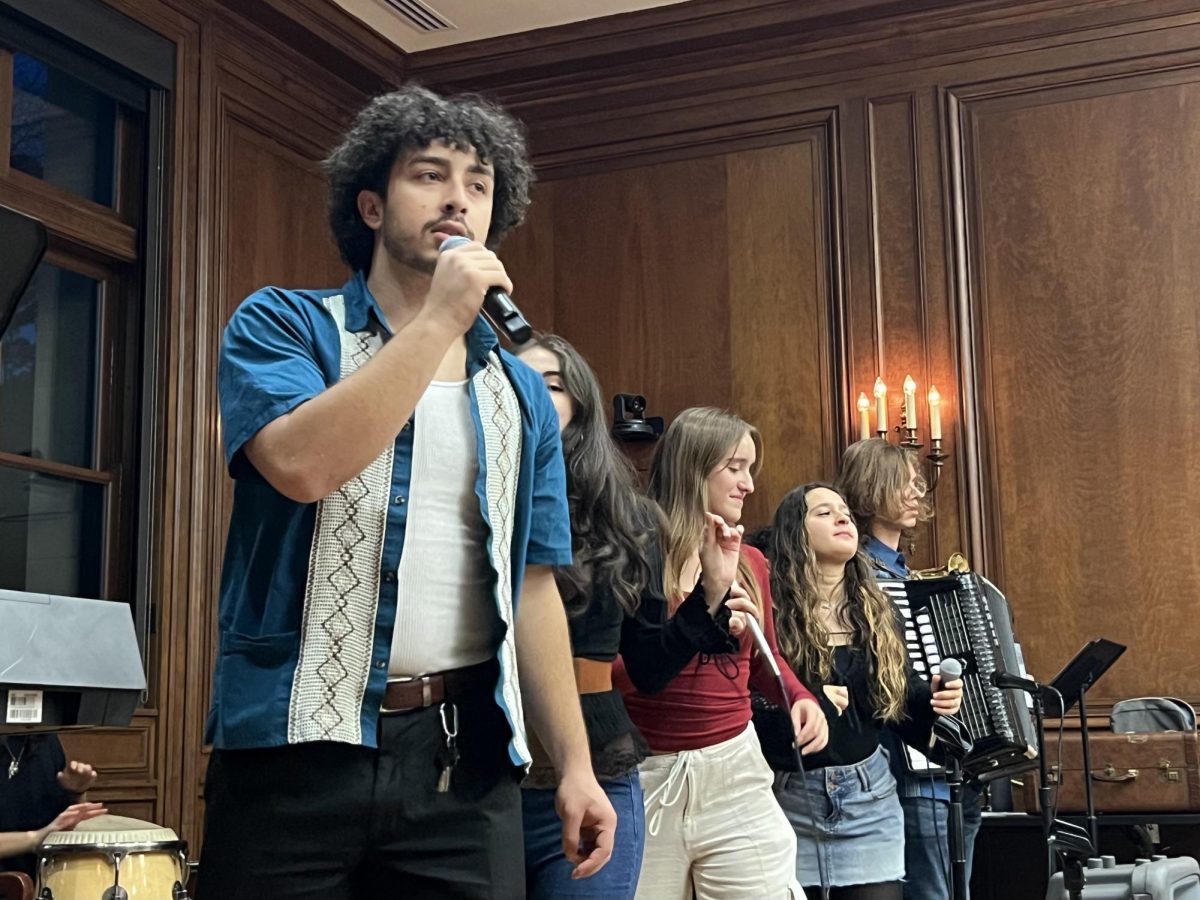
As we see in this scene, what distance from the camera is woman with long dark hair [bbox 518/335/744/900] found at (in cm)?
218

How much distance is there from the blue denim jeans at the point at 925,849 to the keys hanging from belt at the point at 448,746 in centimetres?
246

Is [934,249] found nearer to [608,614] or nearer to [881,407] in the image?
[881,407]

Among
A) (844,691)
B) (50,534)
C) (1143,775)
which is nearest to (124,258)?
(50,534)

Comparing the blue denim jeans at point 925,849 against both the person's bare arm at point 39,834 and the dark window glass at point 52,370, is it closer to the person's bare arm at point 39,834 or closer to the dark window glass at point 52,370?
the person's bare arm at point 39,834

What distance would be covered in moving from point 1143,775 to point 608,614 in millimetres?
2702

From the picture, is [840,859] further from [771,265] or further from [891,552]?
[771,265]

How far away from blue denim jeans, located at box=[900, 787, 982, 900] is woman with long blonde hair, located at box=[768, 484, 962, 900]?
180mm

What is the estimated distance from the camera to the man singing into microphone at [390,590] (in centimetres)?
144

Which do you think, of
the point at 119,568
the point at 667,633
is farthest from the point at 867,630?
the point at 119,568

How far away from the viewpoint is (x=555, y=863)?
2.13 meters

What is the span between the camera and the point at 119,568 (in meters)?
4.75

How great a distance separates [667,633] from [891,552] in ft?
5.82

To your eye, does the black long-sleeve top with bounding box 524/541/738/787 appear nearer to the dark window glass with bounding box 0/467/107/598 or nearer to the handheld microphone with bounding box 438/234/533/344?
the handheld microphone with bounding box 438/234/533/344

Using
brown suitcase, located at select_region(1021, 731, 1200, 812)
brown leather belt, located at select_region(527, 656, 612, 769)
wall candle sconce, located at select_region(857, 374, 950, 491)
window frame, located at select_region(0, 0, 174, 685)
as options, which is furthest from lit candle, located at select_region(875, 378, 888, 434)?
brown leather belt, located at select_region(527, 656, 612, 769)
